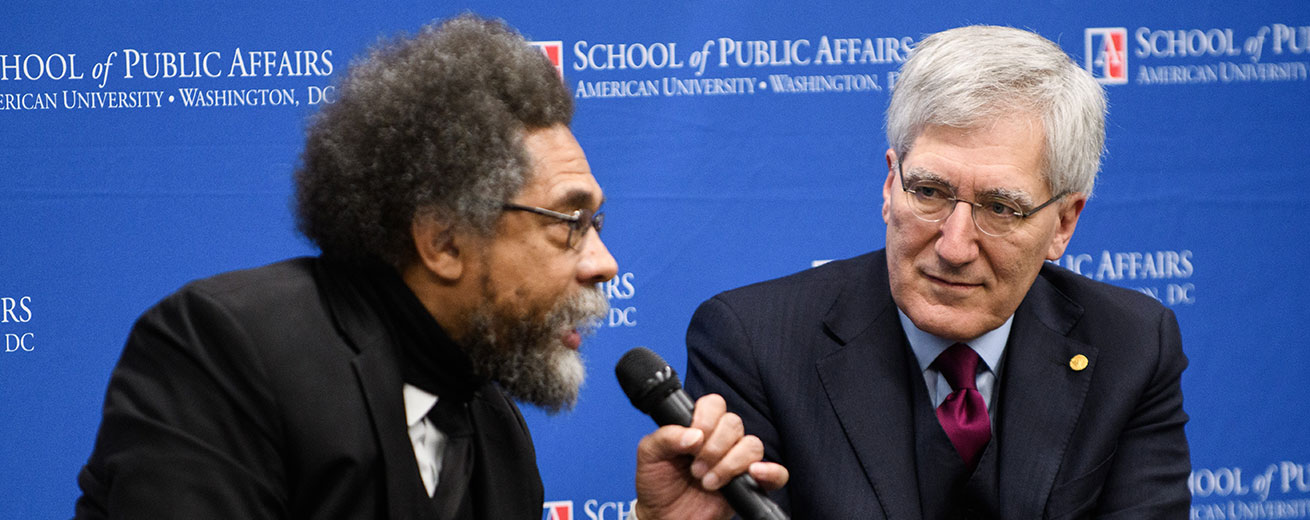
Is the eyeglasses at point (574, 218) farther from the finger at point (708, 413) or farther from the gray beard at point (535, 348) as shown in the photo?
the finger at point (708, 413)

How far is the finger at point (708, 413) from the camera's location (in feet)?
5.20

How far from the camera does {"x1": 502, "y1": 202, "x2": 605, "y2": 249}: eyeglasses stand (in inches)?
64.3

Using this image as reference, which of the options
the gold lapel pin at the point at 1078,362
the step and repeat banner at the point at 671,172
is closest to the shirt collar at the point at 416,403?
the gold lapel pin at the point at 1078,362

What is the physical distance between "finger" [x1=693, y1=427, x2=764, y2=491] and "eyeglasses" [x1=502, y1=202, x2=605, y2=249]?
358mm

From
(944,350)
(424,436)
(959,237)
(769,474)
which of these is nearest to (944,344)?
(944,350)

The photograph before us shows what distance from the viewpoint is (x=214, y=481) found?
1.35 m

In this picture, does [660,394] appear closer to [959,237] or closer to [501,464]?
[501,464]

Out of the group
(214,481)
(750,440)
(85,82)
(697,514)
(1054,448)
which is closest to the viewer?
(214,481)

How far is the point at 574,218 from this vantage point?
1.67 m

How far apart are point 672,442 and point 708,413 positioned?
0.07 meters

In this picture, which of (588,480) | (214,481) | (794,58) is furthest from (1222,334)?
(214,481)

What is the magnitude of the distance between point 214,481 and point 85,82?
6.39 ft

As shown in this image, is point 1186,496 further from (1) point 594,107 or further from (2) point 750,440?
(1) point 594,107

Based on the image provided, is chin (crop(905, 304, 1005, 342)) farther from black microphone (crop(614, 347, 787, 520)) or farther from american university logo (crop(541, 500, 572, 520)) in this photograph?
american university logo (crop(541, 500, 572, 520))
